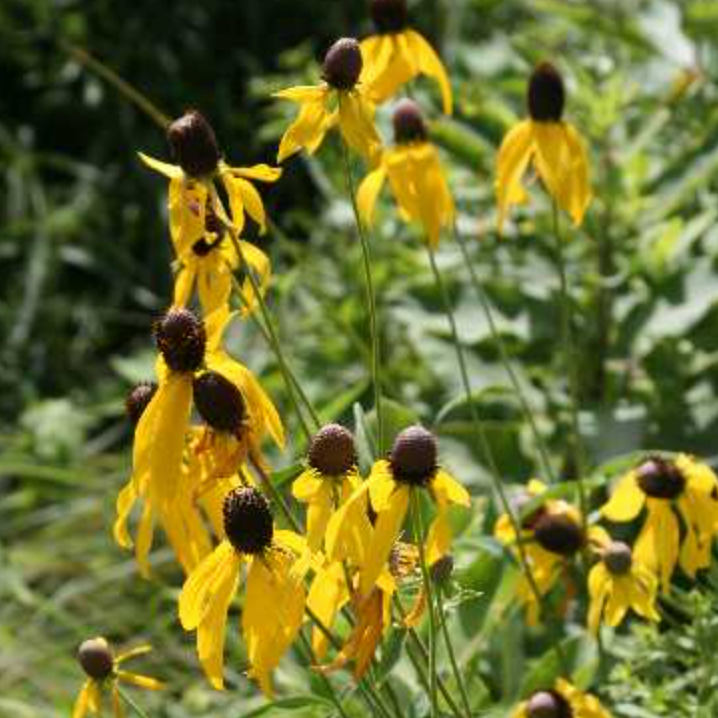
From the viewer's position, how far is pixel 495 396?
2.12 metres

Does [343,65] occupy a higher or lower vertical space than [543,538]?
higher

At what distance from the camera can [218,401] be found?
113cm

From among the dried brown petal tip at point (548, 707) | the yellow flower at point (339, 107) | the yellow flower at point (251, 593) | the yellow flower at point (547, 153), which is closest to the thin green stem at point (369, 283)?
the yellow flower at point (339, 107)

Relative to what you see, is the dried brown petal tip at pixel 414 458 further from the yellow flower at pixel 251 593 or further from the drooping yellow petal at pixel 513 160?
the drooping yellow petal at pixel 513 160

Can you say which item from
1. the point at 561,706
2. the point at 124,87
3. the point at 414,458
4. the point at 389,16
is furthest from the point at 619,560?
the point at 124,87

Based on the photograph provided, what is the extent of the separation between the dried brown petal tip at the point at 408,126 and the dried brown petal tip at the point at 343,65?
0.33 meters

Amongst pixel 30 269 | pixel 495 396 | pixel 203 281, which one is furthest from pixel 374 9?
pixel 30 269

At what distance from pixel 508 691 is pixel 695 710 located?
1.08 feet

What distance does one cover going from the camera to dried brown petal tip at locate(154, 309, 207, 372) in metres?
1.14

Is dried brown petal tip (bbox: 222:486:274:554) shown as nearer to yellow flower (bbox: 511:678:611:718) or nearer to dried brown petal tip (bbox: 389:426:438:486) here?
dried brown petal tip (bbox: 389:426:438:486)

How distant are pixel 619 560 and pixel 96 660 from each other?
421 millimetres

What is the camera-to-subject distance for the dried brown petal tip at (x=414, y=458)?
1.10 m

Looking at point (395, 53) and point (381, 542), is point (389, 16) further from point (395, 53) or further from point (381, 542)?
point (381, 542)

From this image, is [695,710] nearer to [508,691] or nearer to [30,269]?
[508,691]
